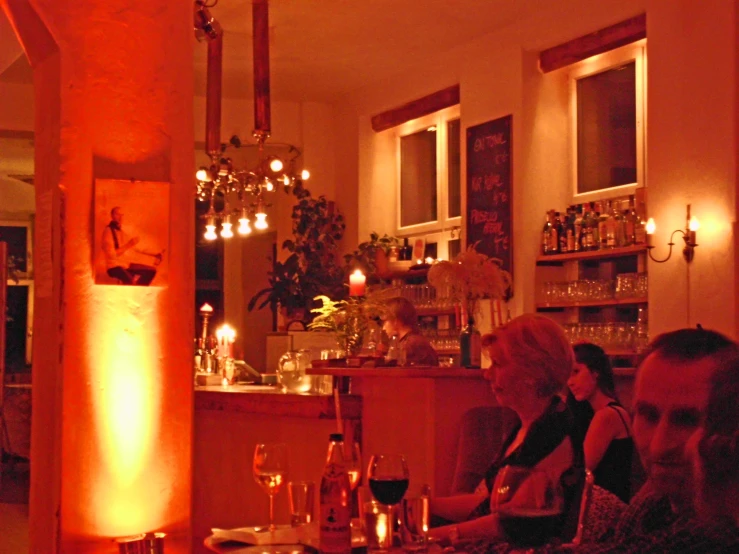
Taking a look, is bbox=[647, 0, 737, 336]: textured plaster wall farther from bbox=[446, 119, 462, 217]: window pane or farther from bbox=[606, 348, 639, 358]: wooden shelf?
bbox=[446, 119, 462, 217]: window pane

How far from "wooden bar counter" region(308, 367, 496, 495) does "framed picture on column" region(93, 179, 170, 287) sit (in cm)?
160

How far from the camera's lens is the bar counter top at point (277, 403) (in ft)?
16.6

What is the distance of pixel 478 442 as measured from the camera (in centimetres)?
400

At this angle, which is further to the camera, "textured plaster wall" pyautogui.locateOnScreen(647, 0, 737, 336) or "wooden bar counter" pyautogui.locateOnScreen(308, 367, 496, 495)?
"textured plaster wall" pyautogui.locateOnScreen(647, 0, 737, 336)

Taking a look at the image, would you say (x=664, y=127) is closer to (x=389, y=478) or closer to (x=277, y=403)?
(x=277, y=403)

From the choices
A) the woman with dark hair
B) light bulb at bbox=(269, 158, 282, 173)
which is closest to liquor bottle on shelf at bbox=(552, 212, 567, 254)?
light bulb at bbox=(269, 158, 282, 173)

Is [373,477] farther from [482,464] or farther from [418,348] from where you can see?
[418,348]

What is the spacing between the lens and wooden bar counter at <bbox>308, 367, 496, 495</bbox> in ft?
15.0

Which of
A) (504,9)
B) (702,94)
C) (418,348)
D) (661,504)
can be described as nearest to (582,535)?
(661,504)

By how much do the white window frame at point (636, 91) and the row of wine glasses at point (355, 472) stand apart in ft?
16.0

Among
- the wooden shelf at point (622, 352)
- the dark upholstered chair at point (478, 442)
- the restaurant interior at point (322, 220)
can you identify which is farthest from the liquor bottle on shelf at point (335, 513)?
the wooden shelf at point (622, 352)


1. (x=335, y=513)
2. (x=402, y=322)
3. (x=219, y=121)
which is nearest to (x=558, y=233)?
(x=402, y=322)

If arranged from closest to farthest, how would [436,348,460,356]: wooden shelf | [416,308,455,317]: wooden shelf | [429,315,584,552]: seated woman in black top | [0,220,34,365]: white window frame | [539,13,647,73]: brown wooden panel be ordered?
1. [429,315,584,552]: seated woman in black top
2. [539,13,647,73]: brown wooden panel
3. [436,348,460,356]: wooden shelf
4. [416,308,455,317]: wooden shelf
5. [0,220,34,365]: white window frame

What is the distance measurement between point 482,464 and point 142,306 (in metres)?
1.42
